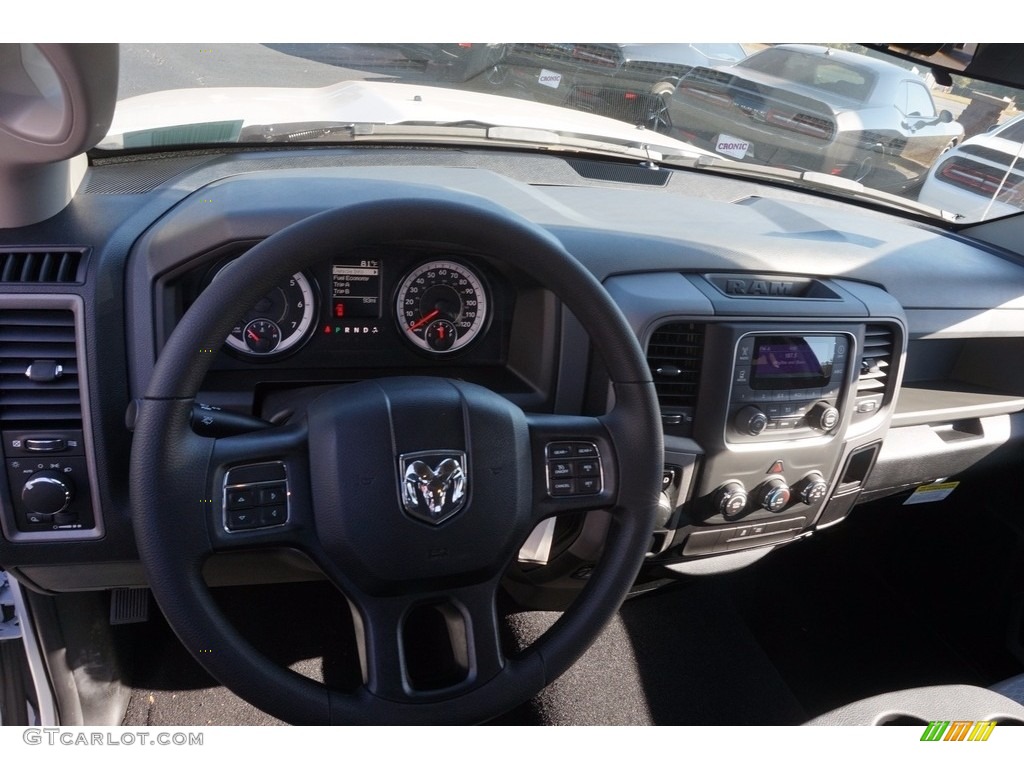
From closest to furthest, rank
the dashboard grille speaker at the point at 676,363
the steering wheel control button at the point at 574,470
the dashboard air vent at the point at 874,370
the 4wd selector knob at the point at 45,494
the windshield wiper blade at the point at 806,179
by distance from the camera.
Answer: the steering wheel control button at the point at 574,470 → the 4wd selector knob at the point at 45,494 → the dashboard grille speaker at the point at 676,363 → the dashboard air vent at the point at 874,370 → the windshield wiper blade at the point at 806,179

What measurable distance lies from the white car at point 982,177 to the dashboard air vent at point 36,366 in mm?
2338

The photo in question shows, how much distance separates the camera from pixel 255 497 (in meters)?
1.20

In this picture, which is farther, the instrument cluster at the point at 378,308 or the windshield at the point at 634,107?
A: the windshield at the point at 634,107

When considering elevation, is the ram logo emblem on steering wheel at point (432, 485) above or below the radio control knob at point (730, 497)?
above

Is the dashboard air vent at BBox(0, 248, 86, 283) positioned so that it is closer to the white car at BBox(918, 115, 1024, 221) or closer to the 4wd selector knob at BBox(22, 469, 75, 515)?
the 4wd selector knob at BBox(22, 469, 75, 515)

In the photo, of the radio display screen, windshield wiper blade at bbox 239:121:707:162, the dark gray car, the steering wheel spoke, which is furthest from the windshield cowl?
the steering wheel spoke

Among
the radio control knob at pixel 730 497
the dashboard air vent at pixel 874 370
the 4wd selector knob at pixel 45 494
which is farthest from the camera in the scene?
the dashboard air vent at pixel 874 370

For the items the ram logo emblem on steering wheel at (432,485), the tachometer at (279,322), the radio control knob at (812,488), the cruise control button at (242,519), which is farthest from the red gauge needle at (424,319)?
the radio control knob at (812,488)

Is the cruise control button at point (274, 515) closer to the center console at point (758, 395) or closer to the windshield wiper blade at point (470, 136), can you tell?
the center console at point (758, 395)

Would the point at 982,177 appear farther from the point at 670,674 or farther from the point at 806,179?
the point at 670,674

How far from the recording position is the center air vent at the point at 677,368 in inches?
67.7

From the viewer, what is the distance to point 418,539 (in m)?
1.23

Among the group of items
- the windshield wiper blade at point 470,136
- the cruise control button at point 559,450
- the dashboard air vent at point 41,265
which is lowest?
the cruise control button at point 559,450

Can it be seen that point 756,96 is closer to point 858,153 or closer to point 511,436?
point 858,153
